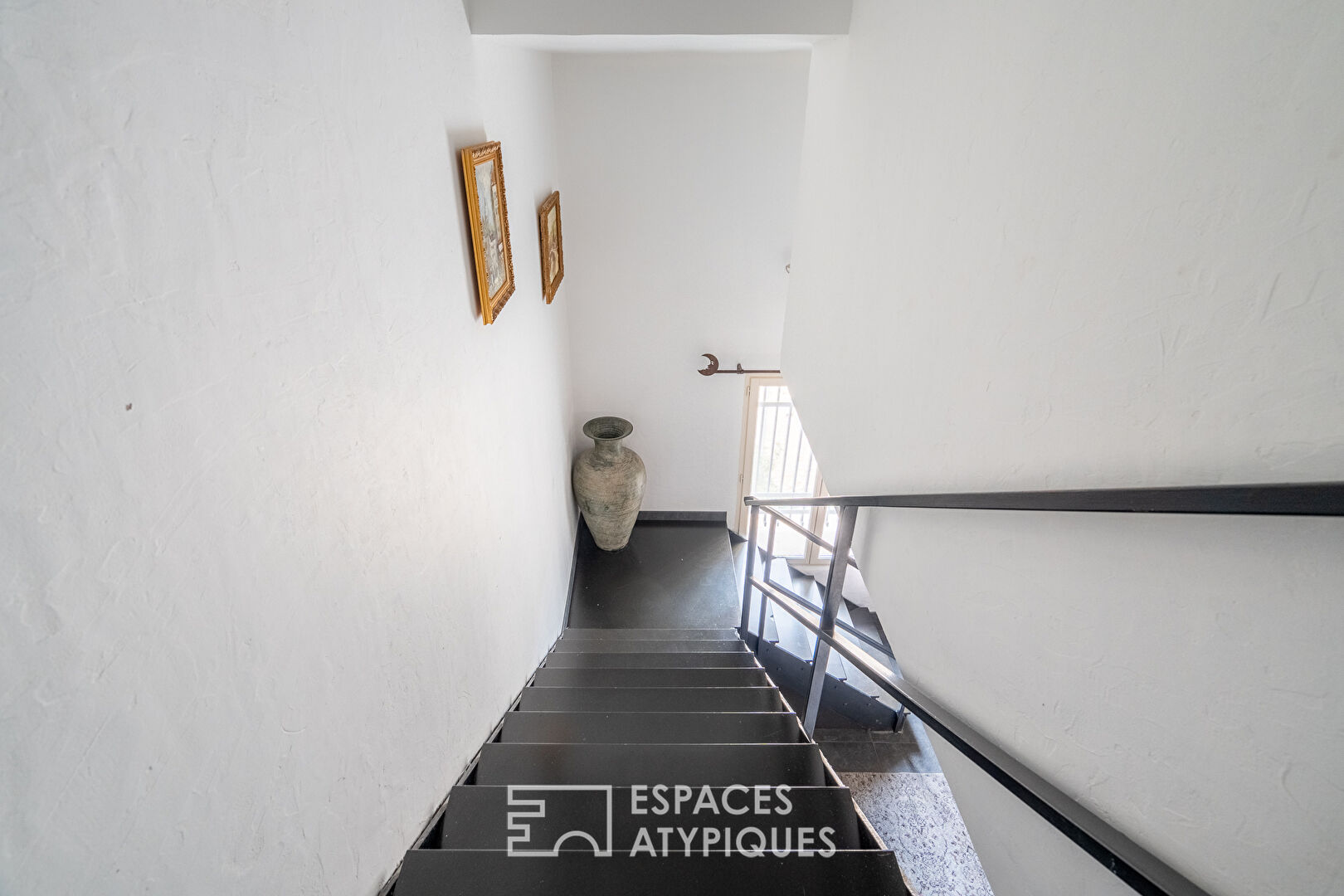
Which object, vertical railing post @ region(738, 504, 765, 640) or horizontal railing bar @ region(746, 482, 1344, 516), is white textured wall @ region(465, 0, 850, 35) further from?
vertical railing post @ region(738, 504, 765, 640)

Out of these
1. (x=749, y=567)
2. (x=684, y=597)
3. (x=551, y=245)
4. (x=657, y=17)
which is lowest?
(x=684, y=597)

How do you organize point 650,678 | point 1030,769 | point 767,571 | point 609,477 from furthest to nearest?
point 609,477
point 767,571
point 650,678
point 1030,769

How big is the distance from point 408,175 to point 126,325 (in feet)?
2.56

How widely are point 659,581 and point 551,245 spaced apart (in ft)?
7.55

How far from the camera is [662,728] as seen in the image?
68.4 inches

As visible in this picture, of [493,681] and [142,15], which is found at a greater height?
[142,15]

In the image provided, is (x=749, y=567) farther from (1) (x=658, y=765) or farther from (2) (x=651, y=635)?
(1) (x=658, y=765)

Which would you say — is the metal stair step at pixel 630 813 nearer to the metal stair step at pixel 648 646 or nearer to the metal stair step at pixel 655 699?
the metal stair step at pixel 655 699

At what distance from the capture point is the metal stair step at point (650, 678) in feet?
7.39

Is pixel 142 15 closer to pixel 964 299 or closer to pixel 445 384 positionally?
pixel 445 384

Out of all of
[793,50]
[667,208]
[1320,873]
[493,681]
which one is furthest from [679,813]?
[793,50]

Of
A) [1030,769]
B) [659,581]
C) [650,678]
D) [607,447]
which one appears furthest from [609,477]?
[1030,769]

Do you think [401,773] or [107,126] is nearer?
[107,126]

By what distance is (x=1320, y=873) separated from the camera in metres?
0.55
